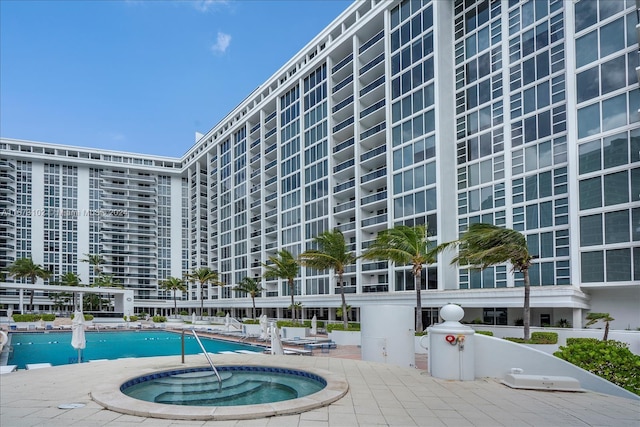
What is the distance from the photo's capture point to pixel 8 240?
77375 millimetres

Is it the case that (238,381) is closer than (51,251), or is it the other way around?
(238,381)

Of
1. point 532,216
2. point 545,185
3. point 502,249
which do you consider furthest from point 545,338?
point 545,185

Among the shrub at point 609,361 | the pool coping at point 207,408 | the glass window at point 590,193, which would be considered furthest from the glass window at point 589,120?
the pool coping at point 207,408

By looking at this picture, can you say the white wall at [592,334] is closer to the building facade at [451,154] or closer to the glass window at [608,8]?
the building facade at [451,154]

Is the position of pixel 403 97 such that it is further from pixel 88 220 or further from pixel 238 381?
pixel 88 220

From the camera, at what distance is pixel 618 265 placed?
2378cm

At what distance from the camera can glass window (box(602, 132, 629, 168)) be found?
24078mm

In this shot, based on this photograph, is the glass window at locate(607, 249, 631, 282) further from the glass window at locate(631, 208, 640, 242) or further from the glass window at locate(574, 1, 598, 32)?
the glass window at locate(574, 1, 598, 32)

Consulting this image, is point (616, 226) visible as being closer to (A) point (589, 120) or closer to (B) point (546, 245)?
(B) point (546, 245)

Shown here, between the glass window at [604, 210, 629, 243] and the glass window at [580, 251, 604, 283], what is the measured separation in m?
1.04

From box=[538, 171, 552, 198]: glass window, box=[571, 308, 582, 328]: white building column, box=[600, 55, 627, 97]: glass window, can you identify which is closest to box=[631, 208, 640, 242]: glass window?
box=[571, 308, 582, 328]: white building column

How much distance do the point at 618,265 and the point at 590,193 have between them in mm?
4250

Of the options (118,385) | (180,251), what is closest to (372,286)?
(118,385)

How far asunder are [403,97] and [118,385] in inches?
1274
